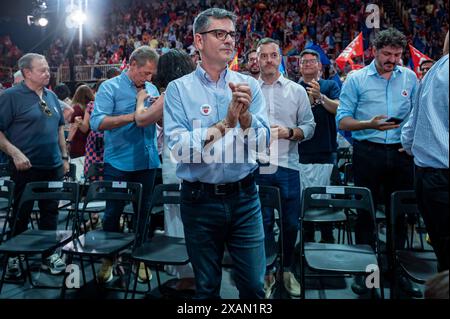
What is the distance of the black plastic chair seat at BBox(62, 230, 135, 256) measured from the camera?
2738 millimetres

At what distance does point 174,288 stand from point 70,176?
2.46 metres

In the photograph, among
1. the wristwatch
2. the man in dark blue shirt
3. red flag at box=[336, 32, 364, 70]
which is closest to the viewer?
the wristwatch

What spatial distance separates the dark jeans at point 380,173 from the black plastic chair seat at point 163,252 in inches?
55.8

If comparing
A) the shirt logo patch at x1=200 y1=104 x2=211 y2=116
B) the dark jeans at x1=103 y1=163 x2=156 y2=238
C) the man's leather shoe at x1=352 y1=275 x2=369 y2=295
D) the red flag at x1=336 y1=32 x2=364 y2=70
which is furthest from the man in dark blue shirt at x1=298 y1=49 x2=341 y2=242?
the red flag at x1=336 y1=32 x2=364 y2=70

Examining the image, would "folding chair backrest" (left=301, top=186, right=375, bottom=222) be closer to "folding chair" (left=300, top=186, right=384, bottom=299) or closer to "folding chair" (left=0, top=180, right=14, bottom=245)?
"folding chair" (left=300, top=186, right=384, bottom=299)

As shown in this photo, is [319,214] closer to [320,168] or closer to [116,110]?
[320,168]

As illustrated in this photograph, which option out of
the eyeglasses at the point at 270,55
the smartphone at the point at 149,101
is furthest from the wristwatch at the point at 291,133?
the smartphone at the point at 149,101

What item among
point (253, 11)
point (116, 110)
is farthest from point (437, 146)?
point (253, 11)

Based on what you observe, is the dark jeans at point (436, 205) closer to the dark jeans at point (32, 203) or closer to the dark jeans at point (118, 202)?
the dark jeans at point (118, 202)

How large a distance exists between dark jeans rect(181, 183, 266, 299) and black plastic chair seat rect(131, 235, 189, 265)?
63cm

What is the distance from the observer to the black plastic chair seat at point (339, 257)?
243 centimetres

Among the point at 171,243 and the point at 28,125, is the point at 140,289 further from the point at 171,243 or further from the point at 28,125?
the point at 28,125

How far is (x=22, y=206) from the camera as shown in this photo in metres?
3.26
